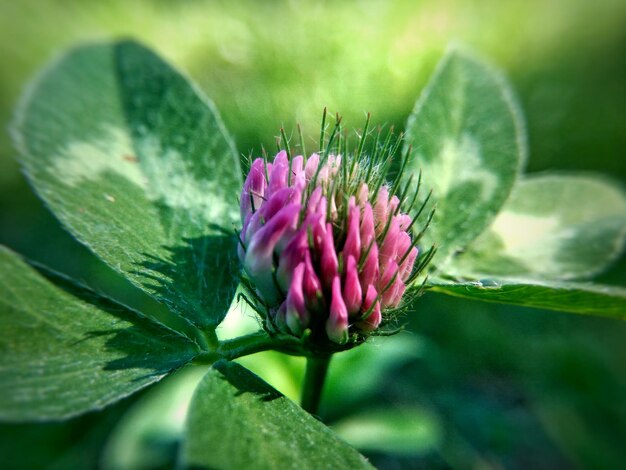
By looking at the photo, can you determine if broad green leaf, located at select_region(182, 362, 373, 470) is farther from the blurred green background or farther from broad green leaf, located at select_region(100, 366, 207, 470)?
broad green leaf, located at select_region(100, 366, 207, 470)

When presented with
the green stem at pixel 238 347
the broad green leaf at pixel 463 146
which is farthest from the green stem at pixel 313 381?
the broad green leaf at pixel 463 146

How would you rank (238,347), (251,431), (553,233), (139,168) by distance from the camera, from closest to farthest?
(251,431) < (238,347) < (139,168) < (553,233)

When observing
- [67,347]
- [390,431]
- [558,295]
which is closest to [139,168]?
[67,347]

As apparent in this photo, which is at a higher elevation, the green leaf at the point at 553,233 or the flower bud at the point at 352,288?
the green leaf at the point at 553,233

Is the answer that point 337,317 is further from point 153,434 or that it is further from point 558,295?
point 153,434

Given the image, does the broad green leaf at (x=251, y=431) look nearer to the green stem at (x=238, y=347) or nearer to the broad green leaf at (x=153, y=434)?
the green stem at (x=238, y=347)

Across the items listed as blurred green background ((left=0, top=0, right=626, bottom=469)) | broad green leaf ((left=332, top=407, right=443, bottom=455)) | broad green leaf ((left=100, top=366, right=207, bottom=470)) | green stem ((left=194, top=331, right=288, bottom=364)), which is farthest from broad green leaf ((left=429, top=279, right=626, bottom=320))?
broad green leaf ((left=100, top=366, right=207, bottom=470))
